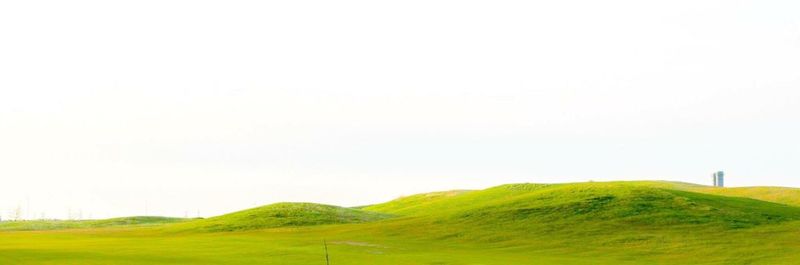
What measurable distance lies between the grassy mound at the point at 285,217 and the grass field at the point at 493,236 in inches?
5.1

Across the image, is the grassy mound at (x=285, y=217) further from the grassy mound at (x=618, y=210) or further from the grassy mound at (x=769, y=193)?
the grassy mound at (x=769, y=193)

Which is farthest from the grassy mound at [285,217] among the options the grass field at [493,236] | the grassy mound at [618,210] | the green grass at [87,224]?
the green grass at [87,224]

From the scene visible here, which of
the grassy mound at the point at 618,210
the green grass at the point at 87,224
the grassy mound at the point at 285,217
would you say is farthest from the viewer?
the green grass at the point at 87,224

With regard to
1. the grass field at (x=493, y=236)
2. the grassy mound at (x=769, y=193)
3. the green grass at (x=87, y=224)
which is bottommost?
the green grass at (x=87, y=224)

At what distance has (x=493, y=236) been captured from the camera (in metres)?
72.3

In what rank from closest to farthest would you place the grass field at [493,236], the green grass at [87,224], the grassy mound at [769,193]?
the grass field at [493,236] → the grassy mound at [769,193] → the green grass at [87,224]

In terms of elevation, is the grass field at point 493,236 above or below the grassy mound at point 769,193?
below

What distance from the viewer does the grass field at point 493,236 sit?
55375 mm

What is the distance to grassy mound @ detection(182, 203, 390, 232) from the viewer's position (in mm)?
86938

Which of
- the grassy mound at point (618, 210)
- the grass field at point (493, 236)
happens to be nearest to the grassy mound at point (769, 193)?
the grassy mound at point (618, 210)

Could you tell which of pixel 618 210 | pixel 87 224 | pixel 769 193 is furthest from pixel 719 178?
pixel 87 224

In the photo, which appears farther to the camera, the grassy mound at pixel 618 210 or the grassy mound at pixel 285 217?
the grassy mound at pixel 285 217

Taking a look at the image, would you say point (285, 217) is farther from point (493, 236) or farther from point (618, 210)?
point (618, 210)

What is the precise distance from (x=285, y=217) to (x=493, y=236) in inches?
1042
